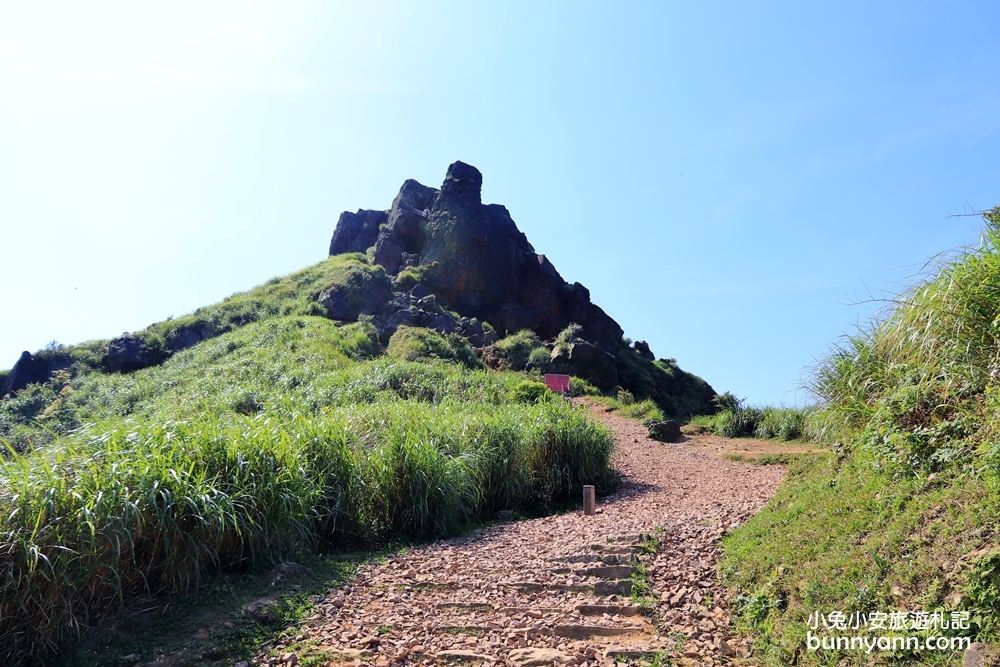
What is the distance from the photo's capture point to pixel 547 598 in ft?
17.0

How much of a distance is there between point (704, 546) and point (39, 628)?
5019mm

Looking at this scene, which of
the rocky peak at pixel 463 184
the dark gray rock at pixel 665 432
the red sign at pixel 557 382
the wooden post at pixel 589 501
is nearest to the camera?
the wooden post at pixel 589 501

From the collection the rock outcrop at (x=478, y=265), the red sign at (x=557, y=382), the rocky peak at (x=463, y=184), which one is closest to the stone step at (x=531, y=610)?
the red sign at (x=557, y=382)

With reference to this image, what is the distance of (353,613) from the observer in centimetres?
488

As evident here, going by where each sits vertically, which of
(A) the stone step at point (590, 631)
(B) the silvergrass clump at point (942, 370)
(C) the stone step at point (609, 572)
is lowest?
(A) the stone step at point (590, 631)

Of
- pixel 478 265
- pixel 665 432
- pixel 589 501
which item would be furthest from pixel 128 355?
pixel 589 501

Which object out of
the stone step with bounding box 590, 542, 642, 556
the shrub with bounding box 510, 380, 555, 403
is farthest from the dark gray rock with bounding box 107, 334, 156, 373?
the stone step with bounding box 590, 542, 642, 556

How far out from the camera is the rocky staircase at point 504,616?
163 inches

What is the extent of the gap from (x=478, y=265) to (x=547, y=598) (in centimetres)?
2996

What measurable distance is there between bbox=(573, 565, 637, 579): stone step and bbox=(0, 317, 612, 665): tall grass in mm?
2164

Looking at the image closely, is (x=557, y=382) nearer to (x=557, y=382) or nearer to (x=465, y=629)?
(x=557, y=382)

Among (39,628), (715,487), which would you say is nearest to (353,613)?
(39,628)

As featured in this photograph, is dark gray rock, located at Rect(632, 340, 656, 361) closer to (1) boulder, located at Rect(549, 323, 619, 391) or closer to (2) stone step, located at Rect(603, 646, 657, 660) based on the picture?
(1) boulder, located at Rect(549, 323, 619, 391)

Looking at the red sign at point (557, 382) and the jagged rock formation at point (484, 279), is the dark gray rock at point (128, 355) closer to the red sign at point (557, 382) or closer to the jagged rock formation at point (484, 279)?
the jagged rock formation at point (484, 279)
